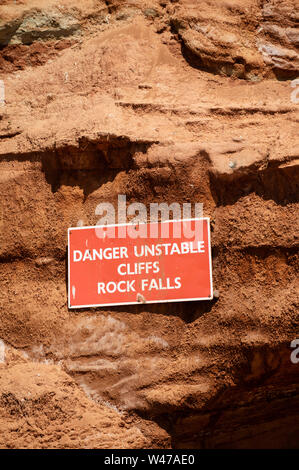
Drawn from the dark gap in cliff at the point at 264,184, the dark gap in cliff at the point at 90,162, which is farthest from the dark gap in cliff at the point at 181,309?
the dark gap in cliff at the point at 90,162

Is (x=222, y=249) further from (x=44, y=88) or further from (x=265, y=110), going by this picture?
(x=44, y=88)

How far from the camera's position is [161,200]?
8.93 ft

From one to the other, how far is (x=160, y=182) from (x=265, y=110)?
0.57 metres

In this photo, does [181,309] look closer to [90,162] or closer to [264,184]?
[264,184]

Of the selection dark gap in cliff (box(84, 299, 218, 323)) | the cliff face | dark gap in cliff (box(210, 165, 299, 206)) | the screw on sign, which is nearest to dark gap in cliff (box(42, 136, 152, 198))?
the cliff face

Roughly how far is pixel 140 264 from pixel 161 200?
29cm

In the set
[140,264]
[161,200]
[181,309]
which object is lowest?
[181,309]

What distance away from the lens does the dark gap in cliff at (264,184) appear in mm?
2648

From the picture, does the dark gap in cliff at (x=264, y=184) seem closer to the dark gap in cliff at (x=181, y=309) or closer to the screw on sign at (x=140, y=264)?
the screw on sign at (x=140, y=264)

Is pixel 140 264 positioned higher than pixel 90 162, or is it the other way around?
pixel 90 162

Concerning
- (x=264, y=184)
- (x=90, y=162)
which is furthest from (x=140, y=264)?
(x=264, y=184)

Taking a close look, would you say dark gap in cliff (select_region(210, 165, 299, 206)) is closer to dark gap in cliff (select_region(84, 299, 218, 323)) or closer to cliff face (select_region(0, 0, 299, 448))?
cliff face (select_region(0, 0, 299, 448))

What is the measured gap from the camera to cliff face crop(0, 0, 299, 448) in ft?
8.61

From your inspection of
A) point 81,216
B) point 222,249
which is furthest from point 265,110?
point 81,216
